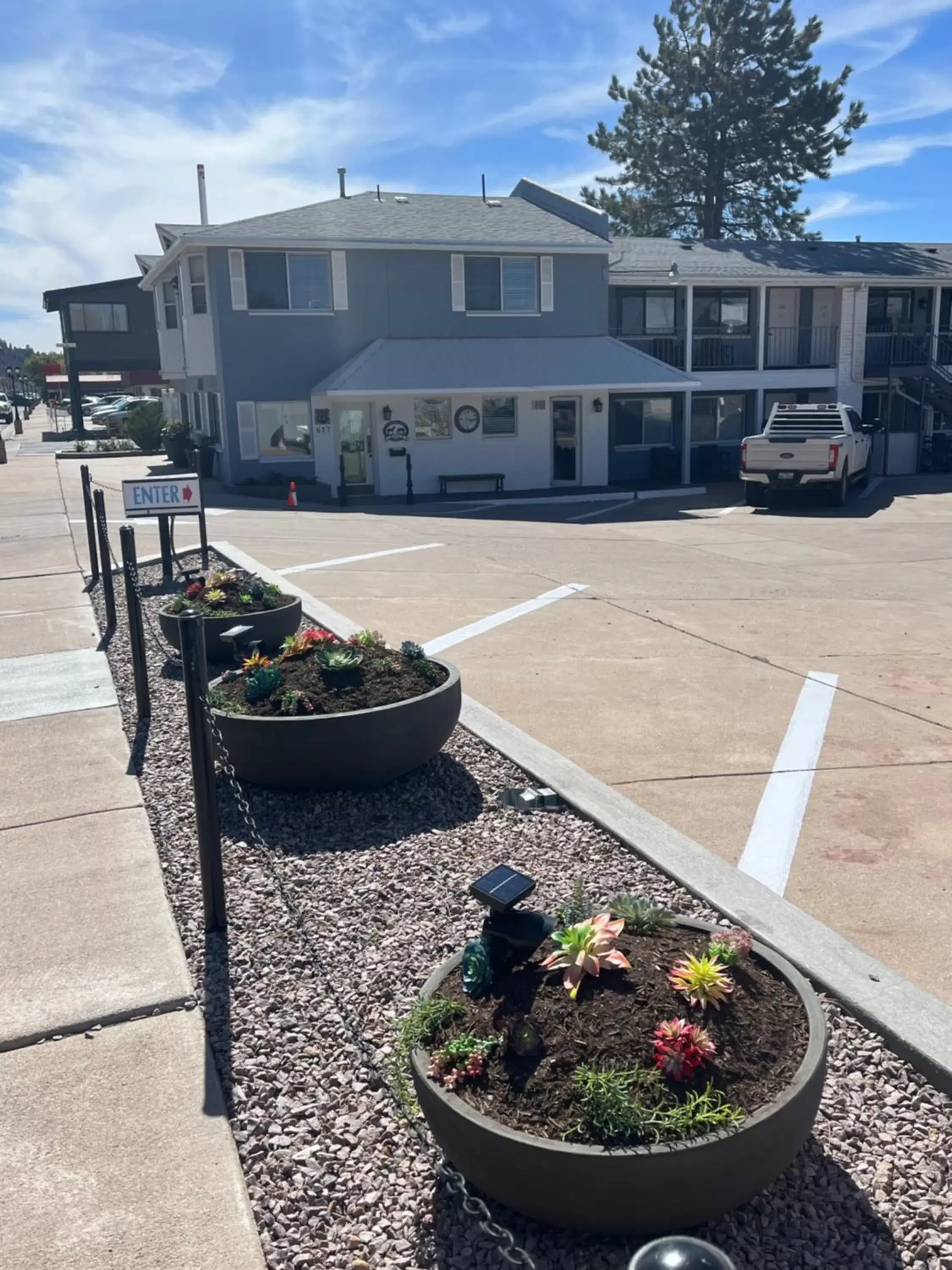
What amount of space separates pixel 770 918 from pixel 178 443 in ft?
100

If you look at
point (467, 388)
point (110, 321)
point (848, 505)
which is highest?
point (110, 321)

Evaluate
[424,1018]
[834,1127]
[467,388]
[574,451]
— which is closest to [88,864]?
[424,1018]

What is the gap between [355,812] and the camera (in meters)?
5.94

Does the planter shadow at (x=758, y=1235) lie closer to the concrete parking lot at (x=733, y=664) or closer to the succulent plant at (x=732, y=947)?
the succulent plant at (x=732, y=947)

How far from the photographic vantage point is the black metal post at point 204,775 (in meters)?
4.60

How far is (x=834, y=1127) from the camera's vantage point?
336cm

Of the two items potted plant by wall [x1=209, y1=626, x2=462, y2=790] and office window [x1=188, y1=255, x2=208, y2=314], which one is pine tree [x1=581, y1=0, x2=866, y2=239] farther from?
potted plant by wall [x1=209, y1=626, x2=462, y2=790]

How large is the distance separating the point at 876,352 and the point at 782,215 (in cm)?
2072

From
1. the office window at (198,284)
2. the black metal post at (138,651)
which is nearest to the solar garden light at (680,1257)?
the black metal post at (138,651)

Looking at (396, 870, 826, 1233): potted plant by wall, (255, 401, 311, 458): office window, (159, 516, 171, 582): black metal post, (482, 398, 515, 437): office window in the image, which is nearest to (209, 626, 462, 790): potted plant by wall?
(396, 870, 826, 1233): potted plant by wall

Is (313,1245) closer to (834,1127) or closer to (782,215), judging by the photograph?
(834,1127)

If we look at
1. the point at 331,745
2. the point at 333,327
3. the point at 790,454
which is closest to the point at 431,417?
the point at 333,327

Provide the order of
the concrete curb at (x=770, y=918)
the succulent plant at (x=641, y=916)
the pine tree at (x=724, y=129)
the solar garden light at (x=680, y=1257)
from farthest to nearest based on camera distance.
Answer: the pine tree at (x=724, y=129) → the concrete curb at (x=770, y=918) → the succulent plant at (x=641, y=916) → the solar garden light at (x=680, y=1257)

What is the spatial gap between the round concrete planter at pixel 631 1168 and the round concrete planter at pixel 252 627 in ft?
20.0
